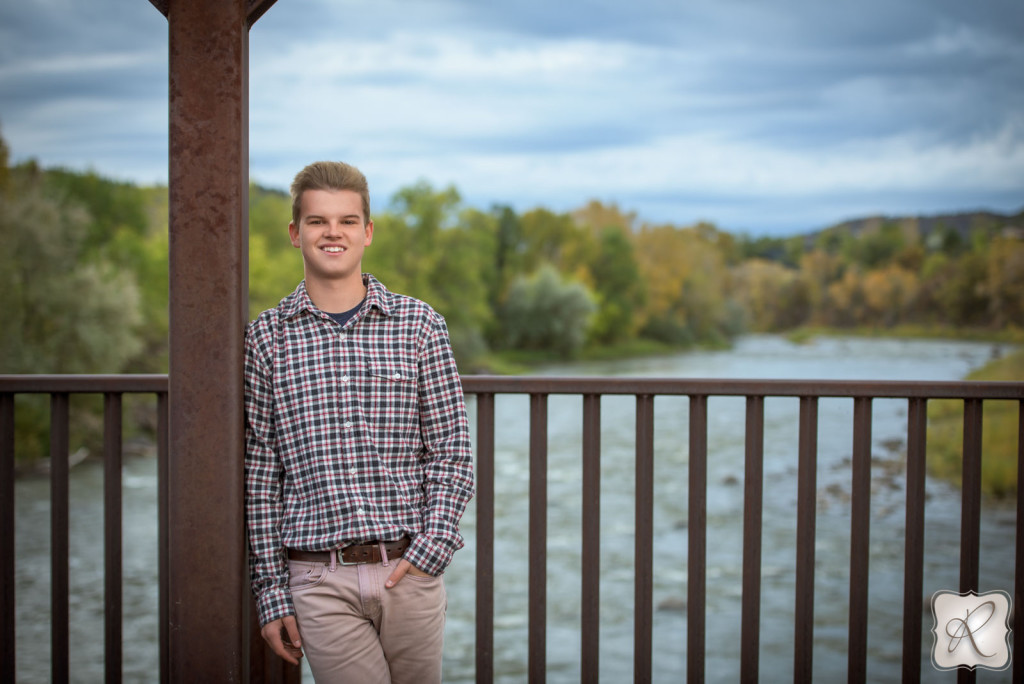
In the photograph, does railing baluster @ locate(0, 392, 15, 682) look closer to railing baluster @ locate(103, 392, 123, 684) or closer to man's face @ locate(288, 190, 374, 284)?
railing baluster @ locate(103, 392, 123, 684)

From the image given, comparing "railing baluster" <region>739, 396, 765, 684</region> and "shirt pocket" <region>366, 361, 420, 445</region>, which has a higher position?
"shirt pocket" <region>366, 361, 420, 445</region>

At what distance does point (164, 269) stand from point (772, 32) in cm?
4607

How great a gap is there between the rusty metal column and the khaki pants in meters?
0.29

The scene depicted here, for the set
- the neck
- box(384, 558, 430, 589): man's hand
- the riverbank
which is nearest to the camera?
box(384, 558, 430, 589): man's hand

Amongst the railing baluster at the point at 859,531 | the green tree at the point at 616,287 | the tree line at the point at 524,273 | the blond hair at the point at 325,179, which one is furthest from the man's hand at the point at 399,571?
the green tree at the point at 616,287

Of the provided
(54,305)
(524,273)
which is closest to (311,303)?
(54,305)

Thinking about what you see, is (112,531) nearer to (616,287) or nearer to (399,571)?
(399,571)

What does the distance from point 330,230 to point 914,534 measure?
5.52ft

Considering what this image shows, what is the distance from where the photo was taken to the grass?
15352 millimetres

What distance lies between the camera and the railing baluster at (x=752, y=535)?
2.21 meters

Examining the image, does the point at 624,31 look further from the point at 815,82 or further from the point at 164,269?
the point at 164,269

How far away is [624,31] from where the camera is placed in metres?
61.0

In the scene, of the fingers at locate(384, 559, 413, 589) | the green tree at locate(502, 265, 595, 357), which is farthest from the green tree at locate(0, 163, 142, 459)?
the green tree at locate(502, 265, 595, 357)

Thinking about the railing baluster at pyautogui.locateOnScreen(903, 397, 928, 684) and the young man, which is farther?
the railing baluster at pyautogui.locateOnScreen(903, 397, 928, 684)
